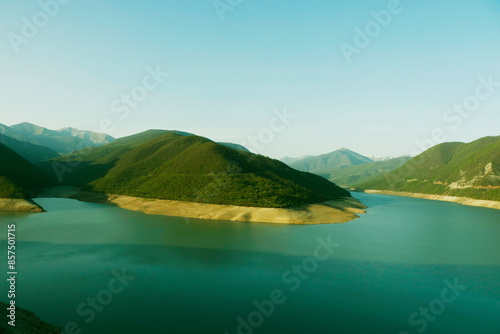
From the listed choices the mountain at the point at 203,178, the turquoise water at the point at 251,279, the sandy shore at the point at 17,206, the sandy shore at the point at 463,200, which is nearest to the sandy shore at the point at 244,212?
the mountain at the point at 203,178

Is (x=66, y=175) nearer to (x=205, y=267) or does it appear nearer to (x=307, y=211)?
(x=307, y=211)

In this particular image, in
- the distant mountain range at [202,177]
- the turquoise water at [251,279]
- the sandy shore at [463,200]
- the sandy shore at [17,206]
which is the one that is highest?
the distant mountain range at [202,177]

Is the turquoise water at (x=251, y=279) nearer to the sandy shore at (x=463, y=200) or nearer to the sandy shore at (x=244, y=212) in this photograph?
the sandy shore at (x=244, y=212)

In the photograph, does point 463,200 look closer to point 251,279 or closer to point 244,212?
point 244,212

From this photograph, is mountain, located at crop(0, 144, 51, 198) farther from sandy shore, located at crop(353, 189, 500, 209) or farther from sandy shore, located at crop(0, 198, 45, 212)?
sandy shore, located at crop(353, 189, 500, 209)

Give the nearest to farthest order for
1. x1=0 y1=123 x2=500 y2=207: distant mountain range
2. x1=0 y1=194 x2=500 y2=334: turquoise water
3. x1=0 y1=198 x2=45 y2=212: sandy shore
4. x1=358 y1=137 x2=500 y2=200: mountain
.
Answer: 1. x1=0 y1=194 x2=500 y2=334: turquoise water
2. x1=0 y1=198 x2=45 y2=212: sandy shore
3. x1=0 y1=123 x2=500 y2=207: distant mountain range
4. x1=358 y1=137 x2=500 y2=200: mountain

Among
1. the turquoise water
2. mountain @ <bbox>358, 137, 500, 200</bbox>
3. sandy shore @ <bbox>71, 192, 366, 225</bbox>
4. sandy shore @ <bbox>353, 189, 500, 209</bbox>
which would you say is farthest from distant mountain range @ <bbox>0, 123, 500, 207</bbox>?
the turquoise water

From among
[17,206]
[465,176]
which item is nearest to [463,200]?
[465,176]
